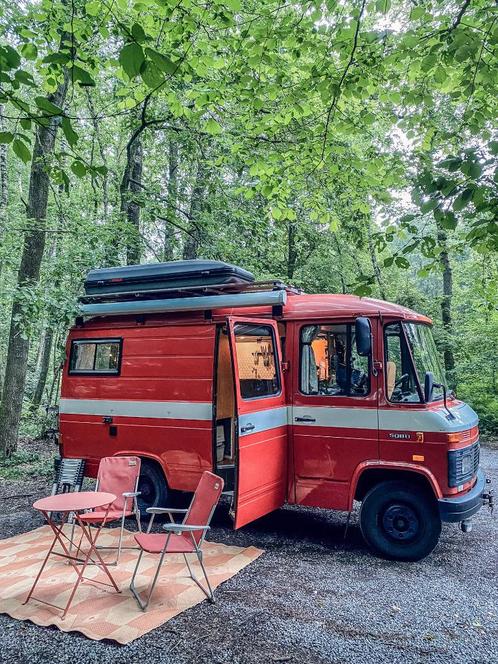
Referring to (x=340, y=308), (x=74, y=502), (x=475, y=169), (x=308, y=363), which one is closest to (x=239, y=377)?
(x=308, y=363)

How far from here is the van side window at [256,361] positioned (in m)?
5.21

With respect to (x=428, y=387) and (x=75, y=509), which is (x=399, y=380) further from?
(x=75, y=509)

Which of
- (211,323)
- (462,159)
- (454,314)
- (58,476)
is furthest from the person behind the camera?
(454,314)

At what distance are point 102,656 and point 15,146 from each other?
3261mm

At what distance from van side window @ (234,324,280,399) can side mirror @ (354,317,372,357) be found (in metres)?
1.08

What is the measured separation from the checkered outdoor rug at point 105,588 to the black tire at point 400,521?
125cm

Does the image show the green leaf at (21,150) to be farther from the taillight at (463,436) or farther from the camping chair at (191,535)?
the taillight at (463,436)

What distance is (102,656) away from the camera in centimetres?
323

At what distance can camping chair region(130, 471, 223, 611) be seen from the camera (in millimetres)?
3971

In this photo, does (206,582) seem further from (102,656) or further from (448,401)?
(448,401)

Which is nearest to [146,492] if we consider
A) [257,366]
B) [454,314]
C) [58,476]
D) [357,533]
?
[58,476]

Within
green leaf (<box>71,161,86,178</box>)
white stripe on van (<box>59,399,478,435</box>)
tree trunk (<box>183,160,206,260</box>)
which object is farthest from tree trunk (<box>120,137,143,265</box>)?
green leaf (<box>71,161,86,178</box>)

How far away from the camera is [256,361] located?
5.50 meters

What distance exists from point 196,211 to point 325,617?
8.54 metres
